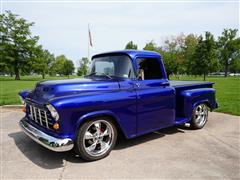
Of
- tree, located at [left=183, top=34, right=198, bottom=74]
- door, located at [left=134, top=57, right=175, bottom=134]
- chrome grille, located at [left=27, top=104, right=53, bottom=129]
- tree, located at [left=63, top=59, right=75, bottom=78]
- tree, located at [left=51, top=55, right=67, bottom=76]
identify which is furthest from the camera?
tree, located at [left=51, top=55, right=67, bottom=76]

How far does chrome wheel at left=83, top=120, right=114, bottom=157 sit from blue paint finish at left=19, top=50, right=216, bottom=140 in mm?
243

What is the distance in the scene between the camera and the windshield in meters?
4.24

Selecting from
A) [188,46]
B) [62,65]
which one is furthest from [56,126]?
[62,65]

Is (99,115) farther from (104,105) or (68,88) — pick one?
(68,88)

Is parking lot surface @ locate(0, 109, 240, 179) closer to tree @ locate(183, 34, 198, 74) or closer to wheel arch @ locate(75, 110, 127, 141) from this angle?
wheel arch @ locate(75, 110, 127, 141)

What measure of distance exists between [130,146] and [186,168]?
1332 mm

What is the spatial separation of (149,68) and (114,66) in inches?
32.1

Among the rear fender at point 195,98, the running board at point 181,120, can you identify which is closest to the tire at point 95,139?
the running board at point 181,120

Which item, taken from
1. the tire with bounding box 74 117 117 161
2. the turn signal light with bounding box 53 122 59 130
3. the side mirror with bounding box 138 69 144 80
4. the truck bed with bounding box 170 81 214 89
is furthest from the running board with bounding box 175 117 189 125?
the turn signal light with bounding box 53 122 59 130

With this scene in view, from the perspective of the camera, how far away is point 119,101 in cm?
384

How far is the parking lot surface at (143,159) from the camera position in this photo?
10.8 ft

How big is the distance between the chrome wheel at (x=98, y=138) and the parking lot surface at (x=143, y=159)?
0.68 ft

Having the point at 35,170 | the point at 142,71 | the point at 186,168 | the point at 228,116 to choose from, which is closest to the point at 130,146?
the point at 186,168

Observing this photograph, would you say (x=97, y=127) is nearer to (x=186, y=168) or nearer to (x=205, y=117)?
(x=186, y=168)
